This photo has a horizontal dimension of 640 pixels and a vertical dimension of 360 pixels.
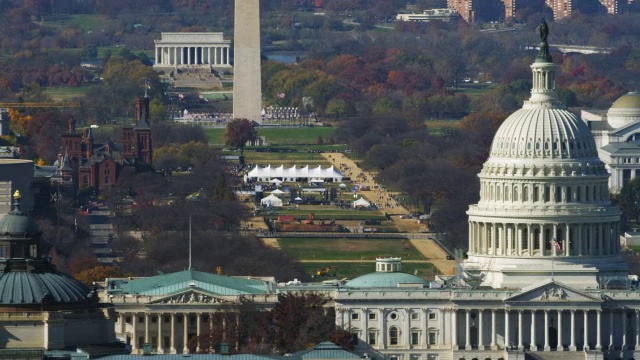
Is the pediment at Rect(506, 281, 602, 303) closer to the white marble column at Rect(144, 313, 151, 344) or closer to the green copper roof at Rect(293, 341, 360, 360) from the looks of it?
the white marble column at Rect(144, 313, 151, 344)

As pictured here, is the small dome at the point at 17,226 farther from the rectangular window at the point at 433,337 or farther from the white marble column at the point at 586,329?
the white marble column at the point at 586,329

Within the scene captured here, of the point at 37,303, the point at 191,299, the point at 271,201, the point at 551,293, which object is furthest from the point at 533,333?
the point at 271,201

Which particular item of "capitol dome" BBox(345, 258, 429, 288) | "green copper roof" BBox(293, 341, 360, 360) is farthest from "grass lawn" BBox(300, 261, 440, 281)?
"green copper roof" BBox(293, 341, 360, 360)

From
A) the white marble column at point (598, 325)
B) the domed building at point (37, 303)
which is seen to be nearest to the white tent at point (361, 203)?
the white marble column at point (598, 325)

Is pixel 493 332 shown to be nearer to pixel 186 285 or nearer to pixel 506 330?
pixel 506 330

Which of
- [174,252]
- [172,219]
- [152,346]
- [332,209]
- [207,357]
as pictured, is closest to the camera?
[207,357]

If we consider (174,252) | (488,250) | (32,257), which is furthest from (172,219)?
(32,257)

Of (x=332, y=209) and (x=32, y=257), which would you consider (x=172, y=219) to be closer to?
(x=332, y=209)
